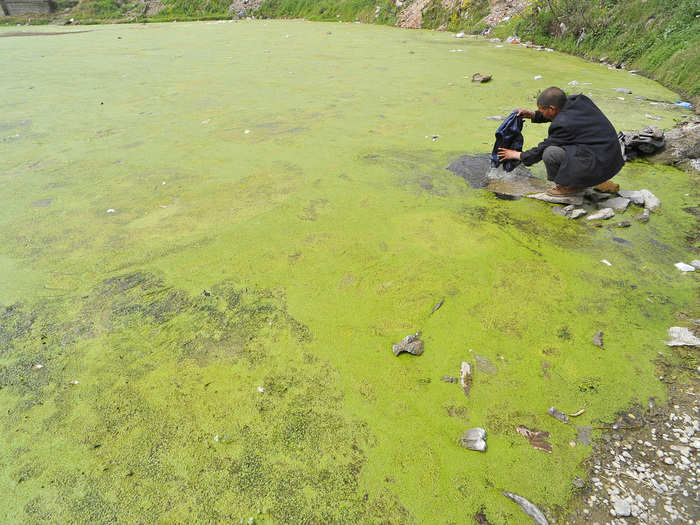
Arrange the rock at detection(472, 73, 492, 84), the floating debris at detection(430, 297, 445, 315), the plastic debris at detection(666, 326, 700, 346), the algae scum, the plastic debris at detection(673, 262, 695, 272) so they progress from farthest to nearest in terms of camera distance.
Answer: the rock at detection(472, 73, 492, 84) < the plastic debris at detection(673, 262, 695, 272) < the floating debris at detection(430, 297, 445, 315) < the plastic debris at detection(666, 326, 700, 346) < the algae scum

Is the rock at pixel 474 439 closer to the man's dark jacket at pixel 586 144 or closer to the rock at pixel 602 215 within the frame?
the rock at pixel 602 215

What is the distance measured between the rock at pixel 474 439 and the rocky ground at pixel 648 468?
0.85ft

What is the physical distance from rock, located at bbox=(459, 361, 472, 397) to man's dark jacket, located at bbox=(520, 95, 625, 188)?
4.93 feet

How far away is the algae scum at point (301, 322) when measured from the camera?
1.12 meters

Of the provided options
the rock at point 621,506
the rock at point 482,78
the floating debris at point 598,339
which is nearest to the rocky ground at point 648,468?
the rock at point 621,506

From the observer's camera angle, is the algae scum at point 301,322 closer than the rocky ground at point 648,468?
No

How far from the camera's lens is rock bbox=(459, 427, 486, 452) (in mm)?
1171

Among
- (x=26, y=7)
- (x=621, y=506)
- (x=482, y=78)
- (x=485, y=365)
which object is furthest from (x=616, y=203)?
(x=26, y=7)

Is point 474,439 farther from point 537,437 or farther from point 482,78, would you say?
point 482,78

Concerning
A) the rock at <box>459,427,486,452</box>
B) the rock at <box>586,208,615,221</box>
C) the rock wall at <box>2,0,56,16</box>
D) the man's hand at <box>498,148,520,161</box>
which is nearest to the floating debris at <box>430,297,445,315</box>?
the rock at <box>459,427,486,452</box>

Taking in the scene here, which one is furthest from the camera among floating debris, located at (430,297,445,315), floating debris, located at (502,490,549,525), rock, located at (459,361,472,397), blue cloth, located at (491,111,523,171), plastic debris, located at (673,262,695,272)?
blue cloth, located at (491,111,523,171)

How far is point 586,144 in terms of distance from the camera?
2.27m

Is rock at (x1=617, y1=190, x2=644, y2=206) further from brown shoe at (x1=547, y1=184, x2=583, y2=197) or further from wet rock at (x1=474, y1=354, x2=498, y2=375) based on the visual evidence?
wet rock at (x1=474, y1=354, x2=498, y2=375)

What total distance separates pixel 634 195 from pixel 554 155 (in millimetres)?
589
